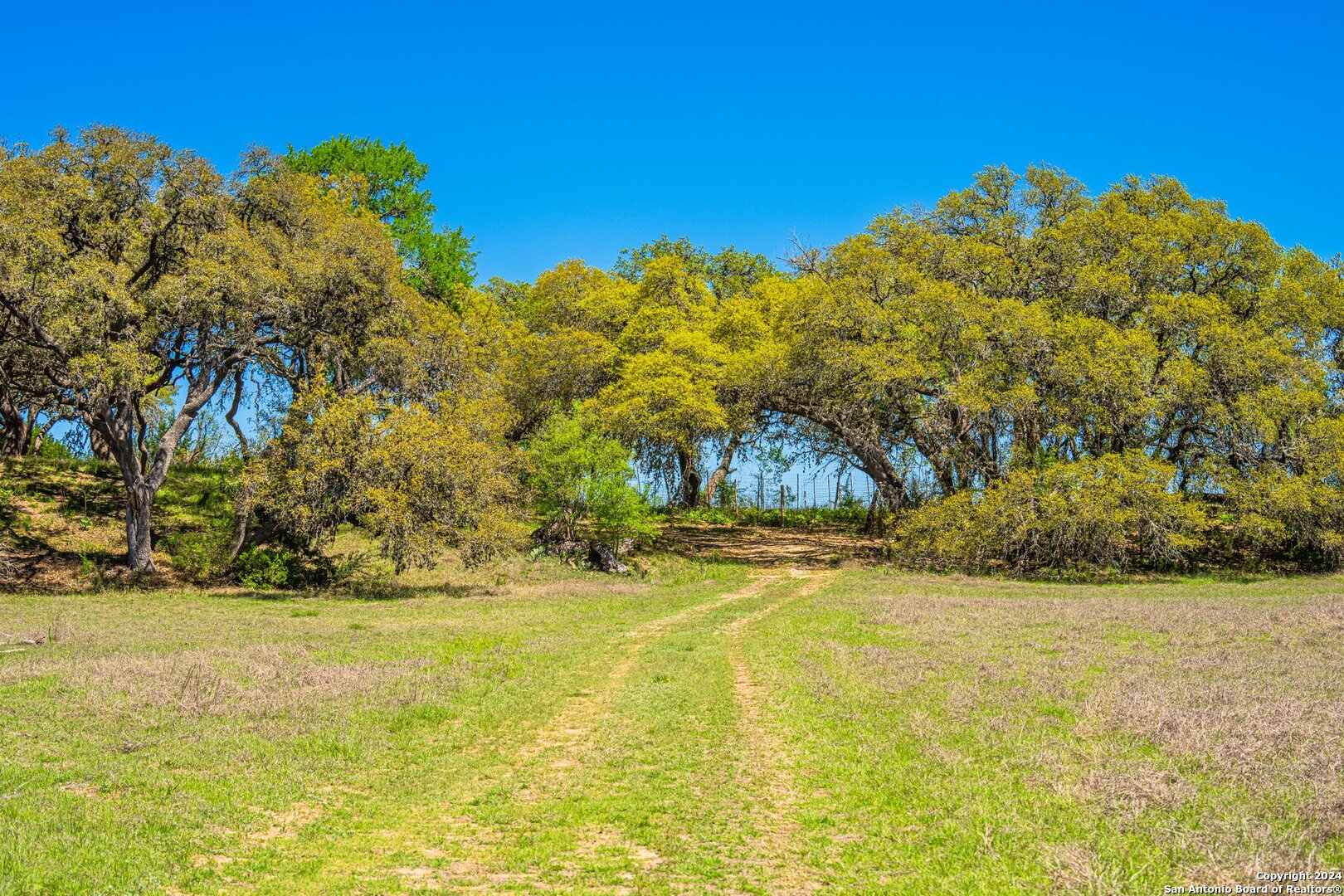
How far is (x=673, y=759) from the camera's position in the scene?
30.9 ft

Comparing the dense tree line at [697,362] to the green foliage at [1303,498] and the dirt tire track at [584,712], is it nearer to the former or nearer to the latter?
the green foliage at [1303,498]

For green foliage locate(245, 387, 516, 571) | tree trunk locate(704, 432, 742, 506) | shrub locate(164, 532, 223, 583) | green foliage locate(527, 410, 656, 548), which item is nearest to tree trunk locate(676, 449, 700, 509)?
tree trunk locate(704, 432, 742, 506)

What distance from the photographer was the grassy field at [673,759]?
6.41 metres

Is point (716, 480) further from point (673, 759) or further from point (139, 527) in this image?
point (673, 759)

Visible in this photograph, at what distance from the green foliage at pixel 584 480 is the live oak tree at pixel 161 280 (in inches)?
279

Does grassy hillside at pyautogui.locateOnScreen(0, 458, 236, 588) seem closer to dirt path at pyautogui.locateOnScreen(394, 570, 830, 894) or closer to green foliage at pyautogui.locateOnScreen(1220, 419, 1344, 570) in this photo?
dirt path at pyautogui.locateOnScreen(394, 570, 830, 894)

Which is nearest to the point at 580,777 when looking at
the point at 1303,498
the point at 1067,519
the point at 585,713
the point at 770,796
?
the point at 770,796

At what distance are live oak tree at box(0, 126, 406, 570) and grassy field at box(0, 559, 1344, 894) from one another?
9541 mm

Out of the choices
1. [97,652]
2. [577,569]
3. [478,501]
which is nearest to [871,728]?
[97,652]

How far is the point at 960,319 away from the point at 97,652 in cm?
3086

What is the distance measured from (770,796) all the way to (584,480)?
24.2 meters

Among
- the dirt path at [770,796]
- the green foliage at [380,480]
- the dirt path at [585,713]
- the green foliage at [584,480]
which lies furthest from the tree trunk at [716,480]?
the dirt path at [770,796]

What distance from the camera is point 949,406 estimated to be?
3488 centimetres

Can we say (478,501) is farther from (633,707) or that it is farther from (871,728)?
(871,728)
